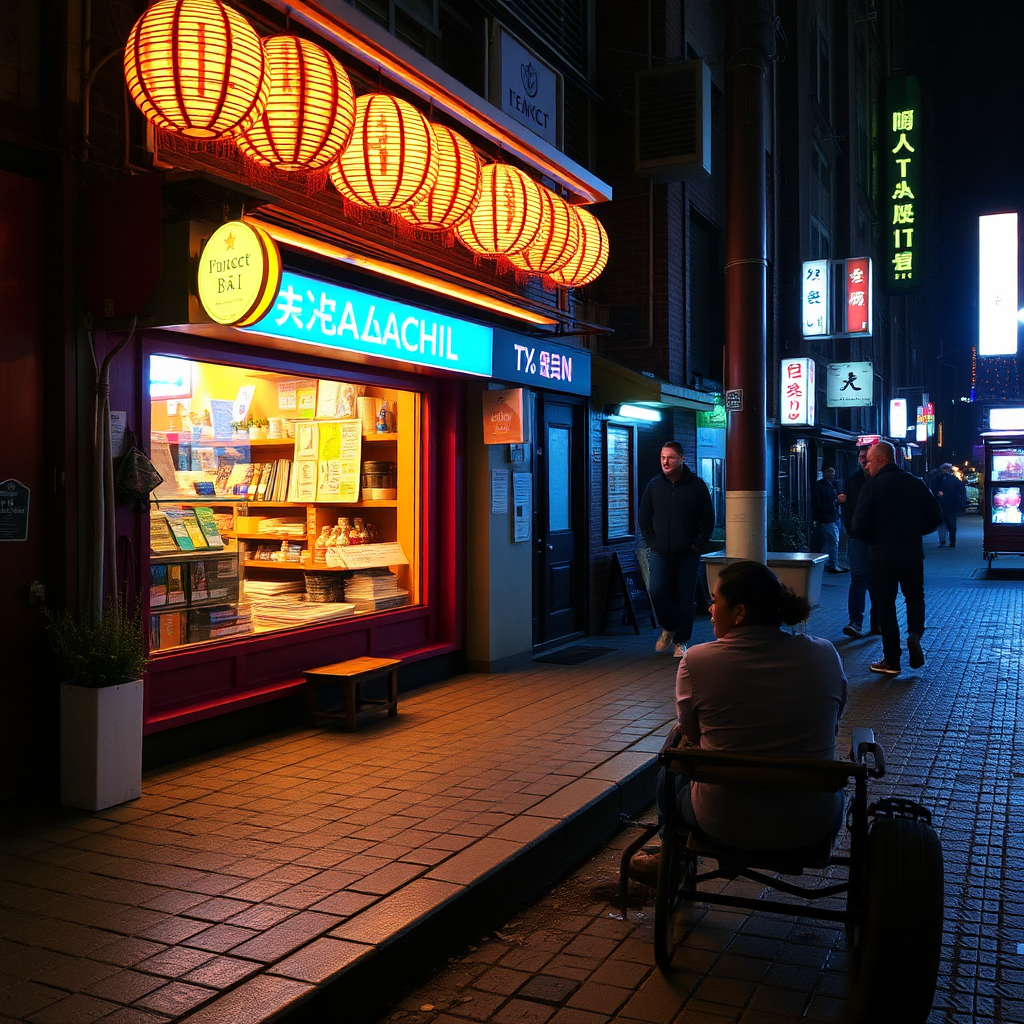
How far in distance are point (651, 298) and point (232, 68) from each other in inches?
324

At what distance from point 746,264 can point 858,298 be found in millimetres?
14006

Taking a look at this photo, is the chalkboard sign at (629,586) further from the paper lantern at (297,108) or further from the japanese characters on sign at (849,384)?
the japanese characters on sign at (849,384)

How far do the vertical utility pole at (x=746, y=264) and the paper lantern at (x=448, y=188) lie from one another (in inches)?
83.5

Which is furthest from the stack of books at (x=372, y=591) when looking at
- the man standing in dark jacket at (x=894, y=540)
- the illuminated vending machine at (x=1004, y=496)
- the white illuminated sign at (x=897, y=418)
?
the white illuminated sign at (x=897, y=418)

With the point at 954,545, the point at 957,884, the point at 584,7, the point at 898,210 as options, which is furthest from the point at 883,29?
the point at 957,884

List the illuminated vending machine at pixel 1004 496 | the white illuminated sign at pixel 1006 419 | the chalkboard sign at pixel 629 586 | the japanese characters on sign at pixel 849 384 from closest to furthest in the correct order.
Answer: the chalkboard sign at pixel 629 586, the illuminated vending machine at pixel 1004 496, the japanese characters on sign at pixel 849 384, the white illuminated sign at pixel 1006 419

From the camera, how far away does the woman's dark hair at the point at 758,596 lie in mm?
3475

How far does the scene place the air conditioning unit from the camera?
1176 cm

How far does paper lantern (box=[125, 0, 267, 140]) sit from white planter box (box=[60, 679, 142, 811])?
294cm

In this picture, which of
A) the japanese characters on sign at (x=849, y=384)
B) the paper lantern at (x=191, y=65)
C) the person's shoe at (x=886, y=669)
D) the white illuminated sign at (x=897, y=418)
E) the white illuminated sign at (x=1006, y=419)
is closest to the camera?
the paper lantern at (x=191, y=65)

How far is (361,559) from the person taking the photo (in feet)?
26.8

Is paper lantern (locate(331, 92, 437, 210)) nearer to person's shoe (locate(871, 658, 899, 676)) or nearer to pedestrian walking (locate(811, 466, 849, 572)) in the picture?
person's shoe (locate(871, 658, 899, 676))

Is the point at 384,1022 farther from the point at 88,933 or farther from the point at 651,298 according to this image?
the point at 651,298

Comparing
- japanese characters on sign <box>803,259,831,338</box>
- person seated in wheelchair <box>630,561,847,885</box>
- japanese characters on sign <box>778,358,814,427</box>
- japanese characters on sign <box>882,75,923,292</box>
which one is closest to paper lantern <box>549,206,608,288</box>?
person seated in wheelchair <box>630,561,847,885</box>
